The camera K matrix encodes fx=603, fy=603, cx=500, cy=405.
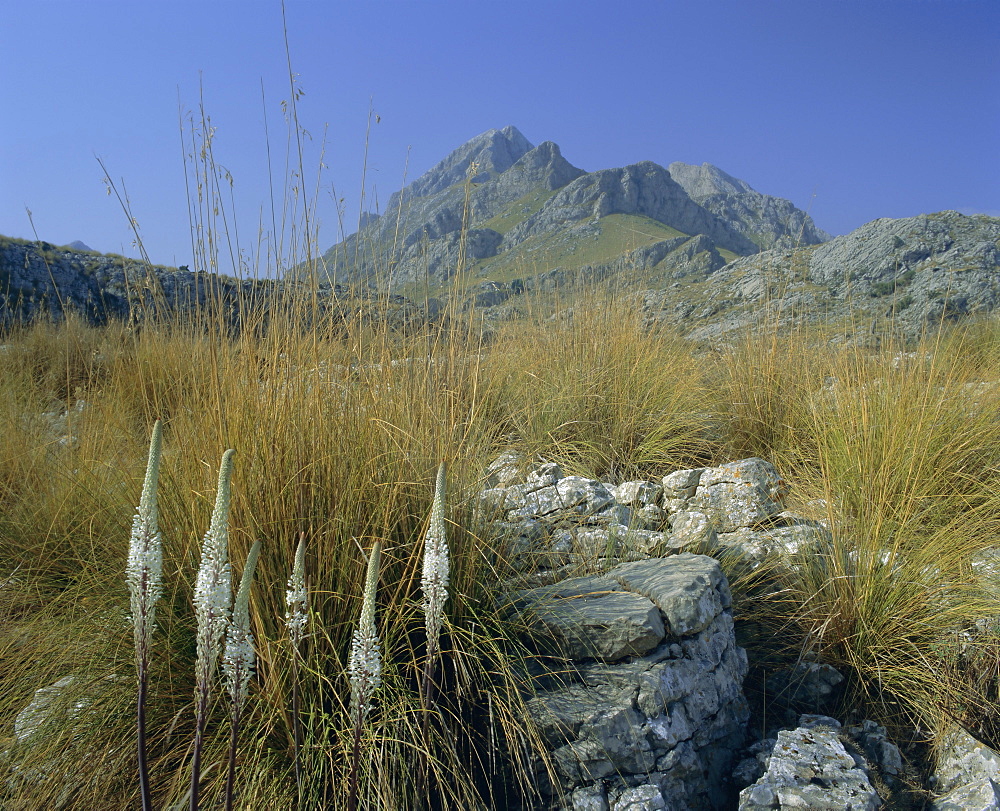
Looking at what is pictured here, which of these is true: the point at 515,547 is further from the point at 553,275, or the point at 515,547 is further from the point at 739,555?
the point at 553,275

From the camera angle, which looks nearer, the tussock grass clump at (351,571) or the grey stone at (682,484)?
the tussock grass clump at (351,571)

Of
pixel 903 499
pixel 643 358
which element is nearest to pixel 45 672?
pixel 903 499

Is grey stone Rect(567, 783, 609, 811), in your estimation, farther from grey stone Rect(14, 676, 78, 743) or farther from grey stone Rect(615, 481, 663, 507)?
grey stone Rect(615, 481, 663, 507)

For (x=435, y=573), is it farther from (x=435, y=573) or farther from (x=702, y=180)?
(x=702, y=180)

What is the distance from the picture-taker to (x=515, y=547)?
247 centimetres

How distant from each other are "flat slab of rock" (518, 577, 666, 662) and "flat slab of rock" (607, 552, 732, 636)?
7 cm

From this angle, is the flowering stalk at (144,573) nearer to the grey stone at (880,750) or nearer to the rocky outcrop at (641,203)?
the grey stone at (880,750)

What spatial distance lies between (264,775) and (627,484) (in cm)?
253

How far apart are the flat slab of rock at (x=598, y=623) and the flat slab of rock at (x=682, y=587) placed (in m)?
0.07

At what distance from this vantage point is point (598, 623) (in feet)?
6.78

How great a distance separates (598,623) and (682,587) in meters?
0.36

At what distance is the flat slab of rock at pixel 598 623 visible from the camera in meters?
2.04

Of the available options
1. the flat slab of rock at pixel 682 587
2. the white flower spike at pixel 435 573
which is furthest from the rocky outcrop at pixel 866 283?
the white flower spike at pixel 435 573

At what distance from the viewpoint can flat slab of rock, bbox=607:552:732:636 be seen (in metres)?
2.13
